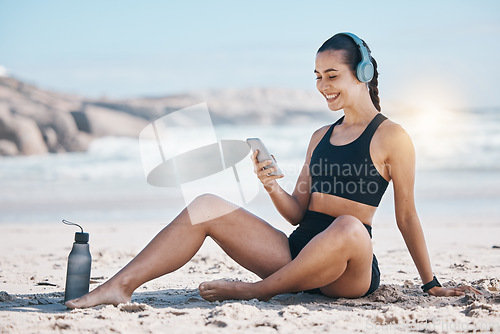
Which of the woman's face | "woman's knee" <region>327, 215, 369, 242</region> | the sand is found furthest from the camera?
the woman's face

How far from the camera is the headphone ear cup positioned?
2988mm

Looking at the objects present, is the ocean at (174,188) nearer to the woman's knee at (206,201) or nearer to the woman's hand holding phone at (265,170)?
the woman's knee at (206,201)

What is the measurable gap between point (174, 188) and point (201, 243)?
6.31 metres

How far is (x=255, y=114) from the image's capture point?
29609mm

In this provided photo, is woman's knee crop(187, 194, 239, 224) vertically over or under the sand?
over

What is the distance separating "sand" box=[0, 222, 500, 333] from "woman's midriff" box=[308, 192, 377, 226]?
0.42 metres

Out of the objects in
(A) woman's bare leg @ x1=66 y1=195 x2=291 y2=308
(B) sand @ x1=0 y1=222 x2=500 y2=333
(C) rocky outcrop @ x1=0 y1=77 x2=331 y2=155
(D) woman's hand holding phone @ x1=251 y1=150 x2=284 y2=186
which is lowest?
(B) sand @ x1=0 y1=222 x2=500 y2=333

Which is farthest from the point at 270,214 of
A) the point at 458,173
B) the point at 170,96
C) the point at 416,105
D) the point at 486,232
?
the point at 170,96

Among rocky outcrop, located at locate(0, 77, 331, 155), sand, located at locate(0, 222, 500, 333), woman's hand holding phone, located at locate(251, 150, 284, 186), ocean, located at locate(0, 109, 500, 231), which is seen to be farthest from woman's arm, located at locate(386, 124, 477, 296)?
rocky outcrop, located at locate(0, 77, 331, 155)

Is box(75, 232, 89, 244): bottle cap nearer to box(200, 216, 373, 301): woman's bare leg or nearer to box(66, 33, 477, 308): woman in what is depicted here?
box(66, 33, 477, 308): woman

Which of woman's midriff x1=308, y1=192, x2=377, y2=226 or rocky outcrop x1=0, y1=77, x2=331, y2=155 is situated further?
rocky outcrop x1=0, y1=77, x2=331, y2=155

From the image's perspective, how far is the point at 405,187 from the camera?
290 centimetres

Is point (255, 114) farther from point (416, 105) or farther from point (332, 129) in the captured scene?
point (332, 129)

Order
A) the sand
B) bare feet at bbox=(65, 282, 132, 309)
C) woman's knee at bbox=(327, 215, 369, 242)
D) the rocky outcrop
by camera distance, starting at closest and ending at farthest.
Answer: the sand → woman's knee at bbox=(327, 215, 369, 242) → bare feet at bbox=(65, 282, 132, 309) → the rocky outcrop
